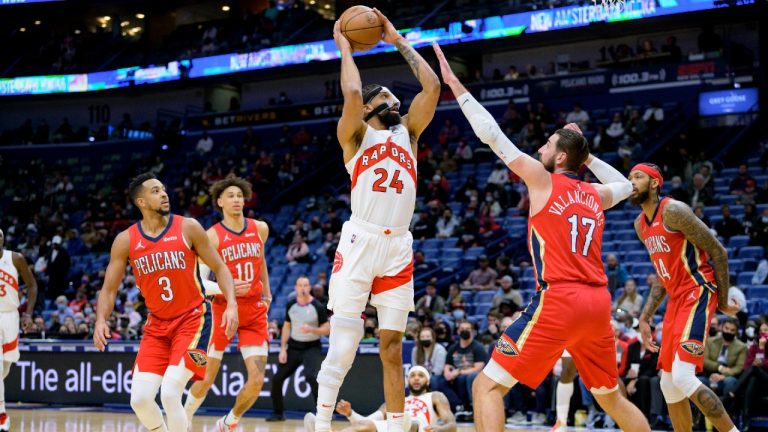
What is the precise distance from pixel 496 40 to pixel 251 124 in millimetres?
9975

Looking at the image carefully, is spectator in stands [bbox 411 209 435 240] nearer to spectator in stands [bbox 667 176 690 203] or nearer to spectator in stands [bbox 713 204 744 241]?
spectator in stands [bbox 667 176 690 203]

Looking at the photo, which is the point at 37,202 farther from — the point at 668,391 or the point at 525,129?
the point at 668,391

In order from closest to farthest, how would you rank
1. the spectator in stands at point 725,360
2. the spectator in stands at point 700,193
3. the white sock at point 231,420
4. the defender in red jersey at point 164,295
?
the defender in red jersey at point 164,295
the white sock at point 231,420
the spectator in stands at point 725,360
the spectator in stands at point 700,193

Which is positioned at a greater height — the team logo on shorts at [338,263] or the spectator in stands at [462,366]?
the team logo on shorts at [338,263]

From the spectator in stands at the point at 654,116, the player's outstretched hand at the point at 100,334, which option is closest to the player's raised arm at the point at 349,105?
the player's outstretched hand at the point at 100,334

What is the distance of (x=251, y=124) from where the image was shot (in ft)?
106

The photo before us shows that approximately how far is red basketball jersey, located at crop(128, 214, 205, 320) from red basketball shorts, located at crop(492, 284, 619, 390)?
2980mm

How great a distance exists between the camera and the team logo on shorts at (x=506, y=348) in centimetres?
602

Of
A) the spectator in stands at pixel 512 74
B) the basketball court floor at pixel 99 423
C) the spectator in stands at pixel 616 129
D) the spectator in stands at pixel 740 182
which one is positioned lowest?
the basketball court floor at pixel 99 423

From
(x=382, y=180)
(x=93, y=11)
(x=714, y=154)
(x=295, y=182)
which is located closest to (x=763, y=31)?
(x=714, y=154)

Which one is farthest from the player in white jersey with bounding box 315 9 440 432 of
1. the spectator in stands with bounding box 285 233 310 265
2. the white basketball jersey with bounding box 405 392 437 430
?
the spectator in stands with bounding box 285 233 310 265

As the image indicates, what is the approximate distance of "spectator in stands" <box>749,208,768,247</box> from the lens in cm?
1675

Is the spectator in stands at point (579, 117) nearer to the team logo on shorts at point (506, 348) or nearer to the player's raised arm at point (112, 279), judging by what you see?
the player's raised arm at point (112, 279)

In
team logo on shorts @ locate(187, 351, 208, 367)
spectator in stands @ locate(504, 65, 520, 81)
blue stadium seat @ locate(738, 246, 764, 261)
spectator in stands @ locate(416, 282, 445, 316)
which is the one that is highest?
spectator in stands @ locate(504, 65, 520, 81)
